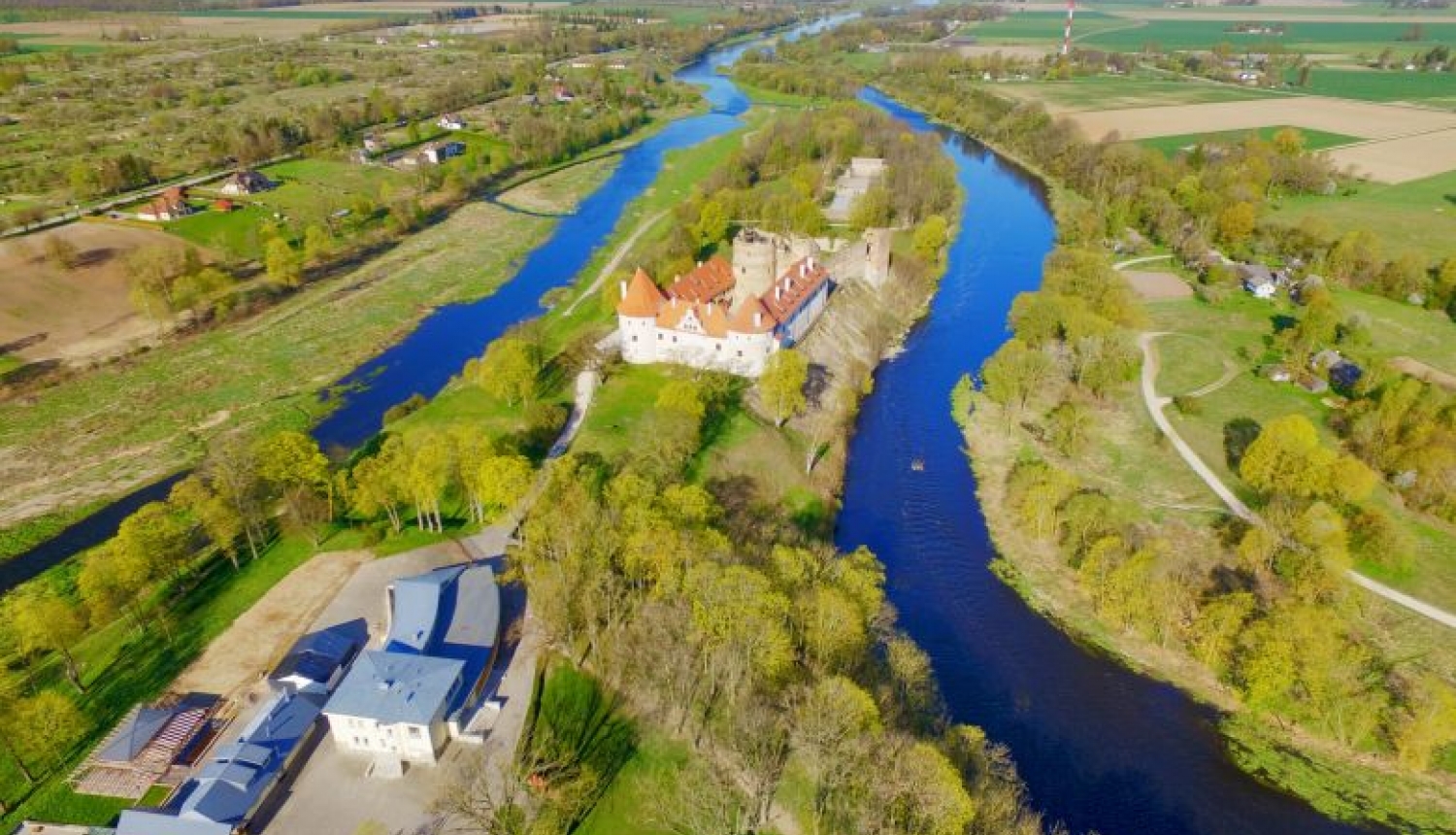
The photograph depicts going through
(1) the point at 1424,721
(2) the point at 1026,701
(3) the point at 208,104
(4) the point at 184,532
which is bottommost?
(2) the point at 1026,701

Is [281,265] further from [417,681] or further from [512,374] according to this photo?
[417,681]

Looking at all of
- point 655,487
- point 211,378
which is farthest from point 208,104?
point 655,487

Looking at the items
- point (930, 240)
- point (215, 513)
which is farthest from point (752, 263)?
point (215, 513)

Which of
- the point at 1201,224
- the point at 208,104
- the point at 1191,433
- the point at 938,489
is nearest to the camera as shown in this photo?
the point at 938,489

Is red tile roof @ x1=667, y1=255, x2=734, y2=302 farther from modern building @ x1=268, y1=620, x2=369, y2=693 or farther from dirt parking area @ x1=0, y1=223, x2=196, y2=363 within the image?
dirt parking area @ x1=0, y1=223, x2=196, y2=363

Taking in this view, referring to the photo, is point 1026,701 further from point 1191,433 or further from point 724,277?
point 724,277

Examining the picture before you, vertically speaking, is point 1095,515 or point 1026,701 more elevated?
point 1095,515
